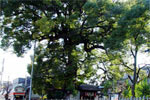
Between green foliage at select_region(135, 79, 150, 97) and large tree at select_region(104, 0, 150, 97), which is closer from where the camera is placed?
large tree at select_region(104, 0, 150, 97)

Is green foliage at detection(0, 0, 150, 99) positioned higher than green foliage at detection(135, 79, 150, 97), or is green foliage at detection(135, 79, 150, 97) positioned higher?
green foliage at detection(0, 0, 150, 99)

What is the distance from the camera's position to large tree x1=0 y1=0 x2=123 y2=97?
49.6ft

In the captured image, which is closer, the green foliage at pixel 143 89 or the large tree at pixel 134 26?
the large tree at pixel 134 26

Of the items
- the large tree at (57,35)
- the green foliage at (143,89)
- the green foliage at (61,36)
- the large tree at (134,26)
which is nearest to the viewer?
the large tree at (134,26)

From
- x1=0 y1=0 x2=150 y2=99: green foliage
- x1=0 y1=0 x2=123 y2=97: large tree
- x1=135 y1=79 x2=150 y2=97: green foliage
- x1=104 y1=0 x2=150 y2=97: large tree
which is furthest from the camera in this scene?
x1=135 y1=79 x2=150 y2=97: green foliage

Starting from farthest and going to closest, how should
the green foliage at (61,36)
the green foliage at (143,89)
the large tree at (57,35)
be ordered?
1. the green foliage at (143,89)
2. the large tree at (57,35)
3. the green foliage at (61,36)

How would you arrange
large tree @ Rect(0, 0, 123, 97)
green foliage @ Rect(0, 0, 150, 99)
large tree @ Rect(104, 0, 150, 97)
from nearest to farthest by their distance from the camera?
large tree @ Rect(104, 0, 150, 97) < green foliage @ Rect(0, 0, 150, 99) < large tree @ Rect(0, 0, 123, 97)

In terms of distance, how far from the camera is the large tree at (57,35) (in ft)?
49.6

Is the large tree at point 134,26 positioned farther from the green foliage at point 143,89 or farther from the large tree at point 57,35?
the green foliage at point 143,89

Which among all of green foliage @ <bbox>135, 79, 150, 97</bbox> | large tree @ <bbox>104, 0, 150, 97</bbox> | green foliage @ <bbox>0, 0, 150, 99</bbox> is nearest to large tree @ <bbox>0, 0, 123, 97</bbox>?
green foliage @ <bbox>0, 0, 150, 99</bbox>

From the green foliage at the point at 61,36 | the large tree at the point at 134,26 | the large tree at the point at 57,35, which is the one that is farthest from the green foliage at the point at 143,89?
the large tree at the point at 134,26

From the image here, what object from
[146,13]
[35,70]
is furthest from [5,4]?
[146,13]

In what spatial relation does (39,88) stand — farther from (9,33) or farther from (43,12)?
(43,12)

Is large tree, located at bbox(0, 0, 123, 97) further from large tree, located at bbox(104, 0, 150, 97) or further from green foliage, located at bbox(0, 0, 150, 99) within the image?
large tree, located at bbox(104, 0, 150, 97)
